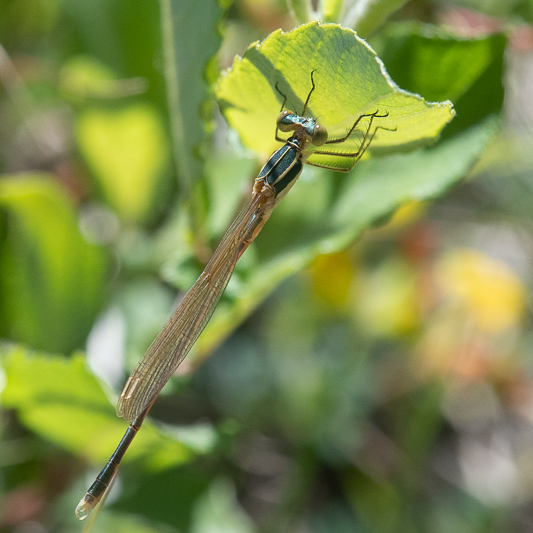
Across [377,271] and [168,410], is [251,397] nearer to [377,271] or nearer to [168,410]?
[168,410]

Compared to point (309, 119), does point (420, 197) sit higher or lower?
lower

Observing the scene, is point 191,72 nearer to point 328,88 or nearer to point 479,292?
point 328,88

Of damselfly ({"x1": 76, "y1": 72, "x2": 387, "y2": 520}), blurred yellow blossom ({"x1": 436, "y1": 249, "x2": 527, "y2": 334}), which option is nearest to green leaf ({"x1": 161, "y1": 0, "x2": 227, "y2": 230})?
damselfly ({"x1": 76, "y1": 72, "x2": 387, "y2": 520})

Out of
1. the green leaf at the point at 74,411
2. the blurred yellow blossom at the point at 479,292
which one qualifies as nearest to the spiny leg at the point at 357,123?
the green leaf at the point at 74,411

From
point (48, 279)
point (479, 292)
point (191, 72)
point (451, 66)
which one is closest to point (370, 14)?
point (451, 66)

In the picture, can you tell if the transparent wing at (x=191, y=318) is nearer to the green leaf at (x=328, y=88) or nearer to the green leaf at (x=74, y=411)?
the green leaf at (x=74, y=411)

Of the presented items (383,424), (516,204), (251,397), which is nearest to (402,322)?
(383,424)

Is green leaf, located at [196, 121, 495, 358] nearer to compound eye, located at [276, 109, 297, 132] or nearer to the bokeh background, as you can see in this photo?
the bokeh background
